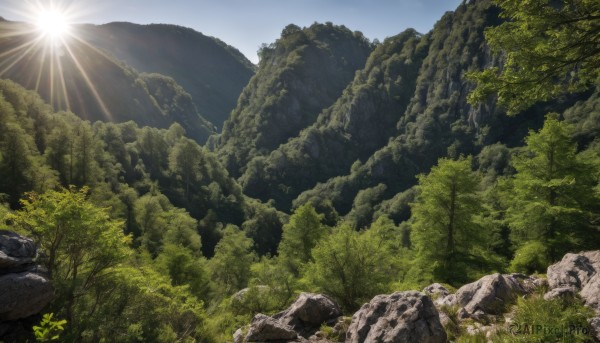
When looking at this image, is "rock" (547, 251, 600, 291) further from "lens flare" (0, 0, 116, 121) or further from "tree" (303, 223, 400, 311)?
"lens flare" (0, 0, 116, 121)

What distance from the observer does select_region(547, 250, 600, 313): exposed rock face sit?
338 inches

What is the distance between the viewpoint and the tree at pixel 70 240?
1209 centimetres

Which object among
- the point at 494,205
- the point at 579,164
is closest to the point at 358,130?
the point at 494,205

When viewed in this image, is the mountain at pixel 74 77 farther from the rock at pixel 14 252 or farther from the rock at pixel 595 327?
the rock at pixel 595 327

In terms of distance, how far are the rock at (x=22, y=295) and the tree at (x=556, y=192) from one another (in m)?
22.5

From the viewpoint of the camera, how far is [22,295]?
10289 millimetres

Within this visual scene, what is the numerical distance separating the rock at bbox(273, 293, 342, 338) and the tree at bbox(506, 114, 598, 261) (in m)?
12.2

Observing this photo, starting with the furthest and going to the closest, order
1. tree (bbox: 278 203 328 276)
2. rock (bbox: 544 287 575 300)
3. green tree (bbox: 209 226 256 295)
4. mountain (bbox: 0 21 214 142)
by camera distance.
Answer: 1. mountain (bbox: 0 21 214 142)
2. green tree (bbox: 209 226 256 295)
3. tree (bbox: 278 203 328 276)
4. rock (bbox: 544 287 575 300)

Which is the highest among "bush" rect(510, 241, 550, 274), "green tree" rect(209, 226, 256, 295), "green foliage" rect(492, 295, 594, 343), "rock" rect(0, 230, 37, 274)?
"green foliage" rect(492, 295, 594, 343)

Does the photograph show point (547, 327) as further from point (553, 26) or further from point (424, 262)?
point (424, 262)

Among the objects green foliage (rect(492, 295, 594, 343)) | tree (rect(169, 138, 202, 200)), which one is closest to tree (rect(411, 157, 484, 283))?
green foliage (rect(492, 295, 594, 343))

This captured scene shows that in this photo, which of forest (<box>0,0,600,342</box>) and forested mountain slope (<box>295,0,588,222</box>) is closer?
forest (<box>0,0,600,342</box>)

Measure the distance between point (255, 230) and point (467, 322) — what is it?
3476 inches

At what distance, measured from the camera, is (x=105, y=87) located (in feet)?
555
